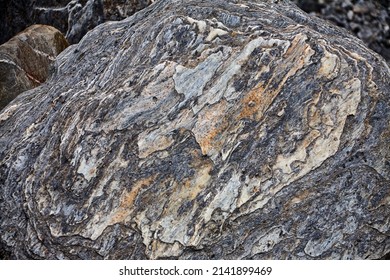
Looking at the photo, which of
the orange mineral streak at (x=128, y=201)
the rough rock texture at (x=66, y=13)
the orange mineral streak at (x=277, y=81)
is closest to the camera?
the orange mineral streak at (x=128, y=201)

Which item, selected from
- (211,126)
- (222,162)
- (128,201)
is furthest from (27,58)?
(222,162)

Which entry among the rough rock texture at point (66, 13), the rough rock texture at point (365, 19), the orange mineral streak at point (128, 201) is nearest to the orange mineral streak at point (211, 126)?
the orange mineral streak at point (128, 201)

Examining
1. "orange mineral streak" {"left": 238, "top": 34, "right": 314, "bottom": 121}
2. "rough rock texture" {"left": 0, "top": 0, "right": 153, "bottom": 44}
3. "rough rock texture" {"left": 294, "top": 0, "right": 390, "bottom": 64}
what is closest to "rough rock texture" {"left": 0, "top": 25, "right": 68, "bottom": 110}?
"rough rock texture" {"left": 0, "top": 0, "right": 153, "bottom": 44}

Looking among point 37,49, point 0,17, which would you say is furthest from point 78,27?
point 0,17

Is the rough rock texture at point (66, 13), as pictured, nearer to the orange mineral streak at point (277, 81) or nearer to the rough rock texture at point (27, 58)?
the rough rock texture at point (27, 58)

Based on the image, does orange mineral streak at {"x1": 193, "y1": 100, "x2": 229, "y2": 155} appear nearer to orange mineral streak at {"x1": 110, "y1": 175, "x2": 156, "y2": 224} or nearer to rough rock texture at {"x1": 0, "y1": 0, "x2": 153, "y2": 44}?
orange mineral streak at {"x1": 110, "y1": 175, "x2": 156, "y2": 224}
